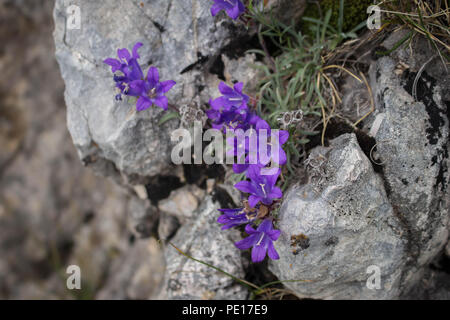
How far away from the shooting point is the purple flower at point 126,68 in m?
2.97

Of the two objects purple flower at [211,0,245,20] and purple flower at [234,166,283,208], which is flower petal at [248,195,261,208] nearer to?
purple flower at [234,166,283,208]

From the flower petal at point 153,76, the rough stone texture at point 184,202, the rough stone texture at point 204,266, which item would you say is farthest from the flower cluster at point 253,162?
the rough stone texture at point 184,202

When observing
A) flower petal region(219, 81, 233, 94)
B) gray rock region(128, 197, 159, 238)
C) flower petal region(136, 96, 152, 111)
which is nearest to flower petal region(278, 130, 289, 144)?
flower petal region(219, 81, 233, 94)

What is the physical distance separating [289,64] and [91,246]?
145 inches

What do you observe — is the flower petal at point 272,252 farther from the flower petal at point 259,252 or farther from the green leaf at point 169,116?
the green leaf at point 169,116

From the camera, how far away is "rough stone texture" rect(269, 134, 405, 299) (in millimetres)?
2746

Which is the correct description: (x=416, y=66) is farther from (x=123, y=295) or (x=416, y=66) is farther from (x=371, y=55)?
(x=123, y=295)

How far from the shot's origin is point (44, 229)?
5.25 meters

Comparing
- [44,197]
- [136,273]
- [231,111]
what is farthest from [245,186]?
[44,197]

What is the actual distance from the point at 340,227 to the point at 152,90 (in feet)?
5.78

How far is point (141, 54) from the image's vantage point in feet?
10.8

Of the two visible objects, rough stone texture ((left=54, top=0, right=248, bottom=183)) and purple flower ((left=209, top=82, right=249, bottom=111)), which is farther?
rough stone texture ((left=54, top=0, right=248, bottom=183))

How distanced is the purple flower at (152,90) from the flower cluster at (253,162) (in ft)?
1.23

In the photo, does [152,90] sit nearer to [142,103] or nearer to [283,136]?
[142,103]
